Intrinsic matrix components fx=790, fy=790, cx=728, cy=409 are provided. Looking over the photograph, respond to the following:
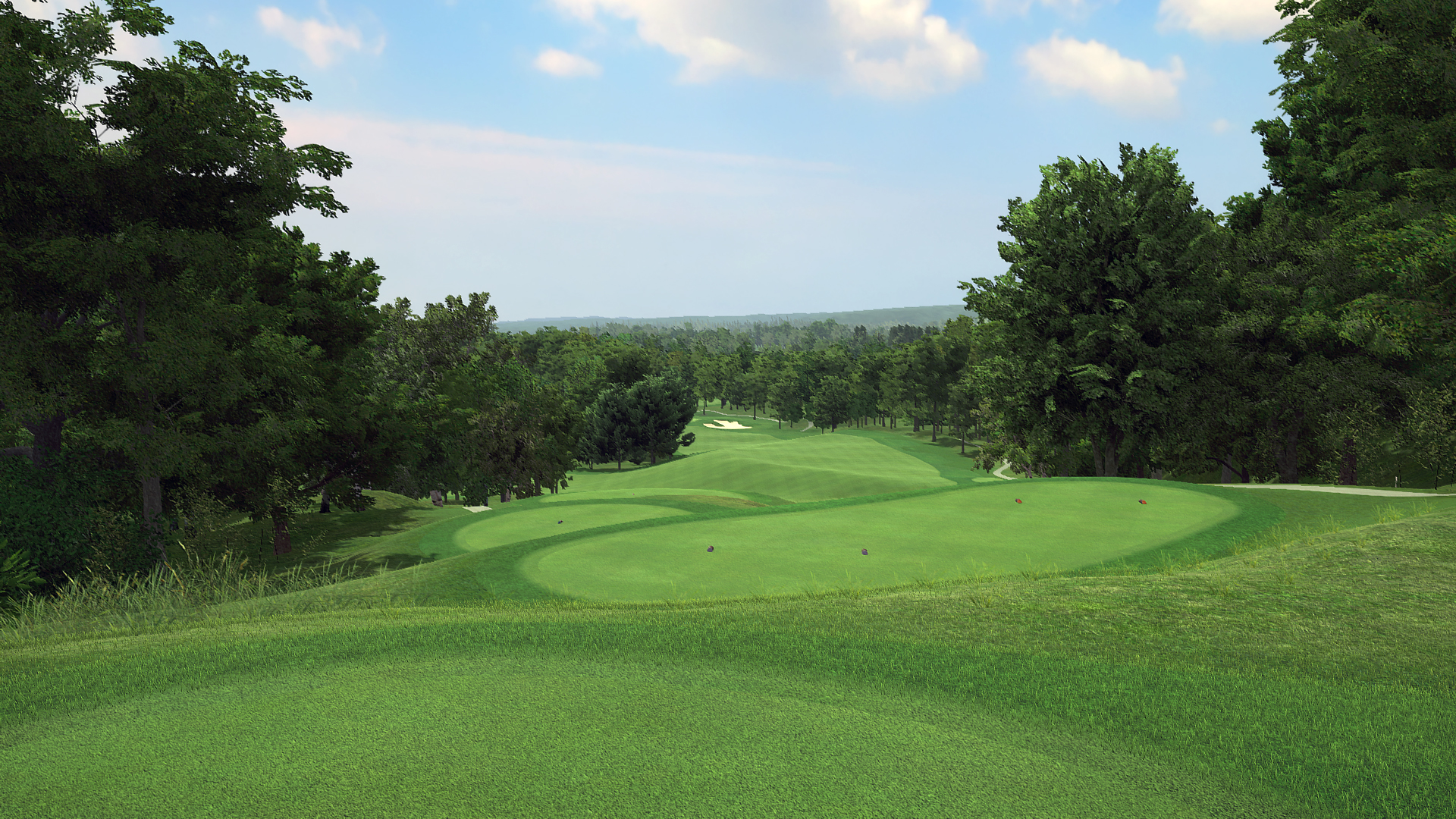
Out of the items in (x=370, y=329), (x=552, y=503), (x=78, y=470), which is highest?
(x=370, y=329)

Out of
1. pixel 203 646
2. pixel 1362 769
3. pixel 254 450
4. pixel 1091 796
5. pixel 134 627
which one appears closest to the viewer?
pixel 1091 796

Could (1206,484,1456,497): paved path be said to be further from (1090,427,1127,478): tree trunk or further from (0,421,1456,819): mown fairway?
(1090,427,1127,478): tree trunk

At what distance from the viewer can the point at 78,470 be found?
1653cm

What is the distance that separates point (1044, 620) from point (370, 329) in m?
23.8

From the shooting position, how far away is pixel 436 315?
43.2 m

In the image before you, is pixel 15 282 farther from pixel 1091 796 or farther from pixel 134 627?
pixel 1091 796

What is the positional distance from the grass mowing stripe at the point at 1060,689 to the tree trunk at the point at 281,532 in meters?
17.0

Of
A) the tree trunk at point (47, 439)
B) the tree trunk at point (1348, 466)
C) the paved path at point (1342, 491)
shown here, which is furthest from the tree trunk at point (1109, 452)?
the tree trunk at point (47, 439)

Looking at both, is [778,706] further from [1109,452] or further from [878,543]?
[1109,452]

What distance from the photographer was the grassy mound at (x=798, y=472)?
1781 inches

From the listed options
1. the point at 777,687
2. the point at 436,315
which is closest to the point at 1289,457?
the point at 777,687

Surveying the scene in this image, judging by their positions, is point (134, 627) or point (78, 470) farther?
point (78, 470)

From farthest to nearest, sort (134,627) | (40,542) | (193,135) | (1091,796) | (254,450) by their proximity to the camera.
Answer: (254,450) < (193,135) < (40,542) < (134,627) < (1091,796)

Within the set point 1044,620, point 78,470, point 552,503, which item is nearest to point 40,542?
point 78,470
